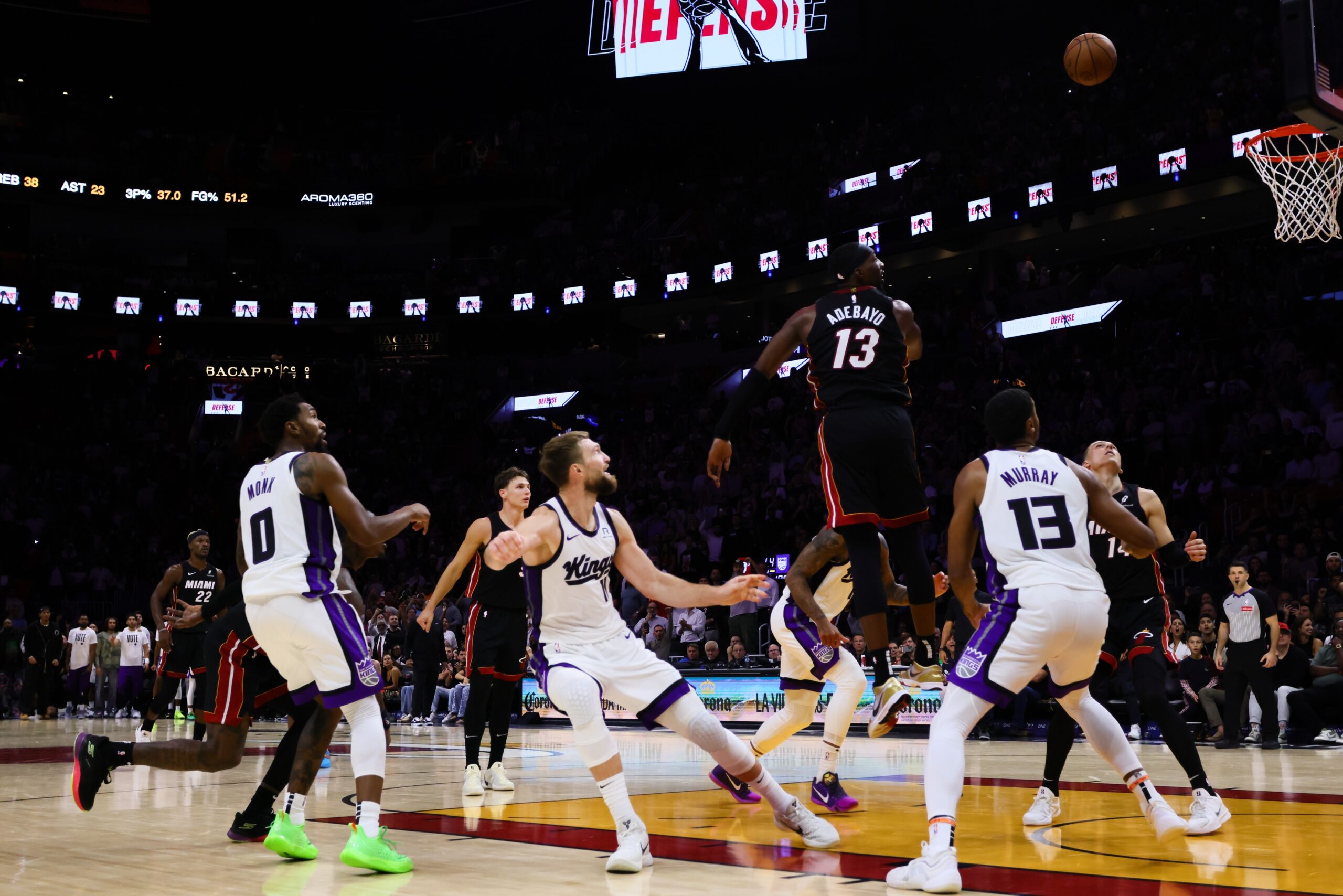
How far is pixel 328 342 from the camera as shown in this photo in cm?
3884

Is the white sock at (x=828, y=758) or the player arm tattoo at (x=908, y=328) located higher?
the player arm tattoo at (x=908, y=328)

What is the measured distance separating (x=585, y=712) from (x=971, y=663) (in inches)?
67.5

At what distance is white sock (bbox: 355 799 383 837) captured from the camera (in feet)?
16.8

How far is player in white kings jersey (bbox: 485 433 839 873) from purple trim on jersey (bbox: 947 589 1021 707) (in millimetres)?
951

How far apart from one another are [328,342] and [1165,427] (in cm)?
2717

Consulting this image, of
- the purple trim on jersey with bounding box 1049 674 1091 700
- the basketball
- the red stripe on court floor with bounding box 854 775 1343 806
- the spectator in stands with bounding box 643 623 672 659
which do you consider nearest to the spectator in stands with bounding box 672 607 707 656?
the spectator in stands with bounding box 643 623 672 659

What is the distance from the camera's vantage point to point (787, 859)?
5.36 meters

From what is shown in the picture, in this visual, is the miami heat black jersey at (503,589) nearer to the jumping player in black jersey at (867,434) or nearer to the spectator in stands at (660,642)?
the jumping player in black jersey at (867,434)

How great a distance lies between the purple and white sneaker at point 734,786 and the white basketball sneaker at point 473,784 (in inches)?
64.6

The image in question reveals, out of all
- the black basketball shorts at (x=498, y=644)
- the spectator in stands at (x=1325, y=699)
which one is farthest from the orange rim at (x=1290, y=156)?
the black basketball shorts at (x=498, y=644)

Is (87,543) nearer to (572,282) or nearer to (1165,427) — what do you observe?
(572,282)

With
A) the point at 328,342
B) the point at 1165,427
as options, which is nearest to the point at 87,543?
the point at 328,342

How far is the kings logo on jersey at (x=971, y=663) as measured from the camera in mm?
5125

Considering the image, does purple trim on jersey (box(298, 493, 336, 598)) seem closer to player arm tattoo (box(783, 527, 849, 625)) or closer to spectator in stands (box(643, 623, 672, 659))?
player arm tattoo (box(783, 527, 849, 625))
